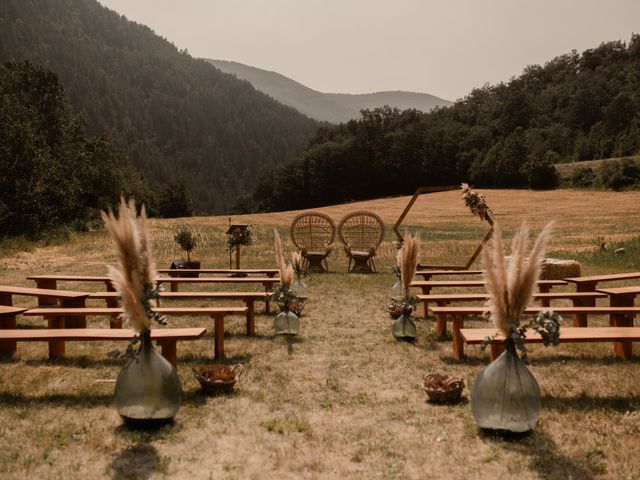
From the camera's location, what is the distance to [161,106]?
157750 millimetres

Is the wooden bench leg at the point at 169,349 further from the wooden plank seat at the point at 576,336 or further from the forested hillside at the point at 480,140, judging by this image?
the forested hillside at the point at 480,140

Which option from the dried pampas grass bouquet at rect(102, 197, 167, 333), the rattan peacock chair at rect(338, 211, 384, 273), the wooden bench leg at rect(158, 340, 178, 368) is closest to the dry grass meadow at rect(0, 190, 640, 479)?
the wooden bench leg at rect(158, 340, 178, 368)

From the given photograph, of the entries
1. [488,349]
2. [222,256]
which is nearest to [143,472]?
[488,349]

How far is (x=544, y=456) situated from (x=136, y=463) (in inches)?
128

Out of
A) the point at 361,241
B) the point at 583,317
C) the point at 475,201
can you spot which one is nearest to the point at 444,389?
the point at 583,317

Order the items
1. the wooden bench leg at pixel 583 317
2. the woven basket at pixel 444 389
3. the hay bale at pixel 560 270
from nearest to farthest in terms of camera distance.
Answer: the woven basket at pixel 444 389 < the wooden bench leg at pixel 583 317 < the hay bale at pixel 560 270

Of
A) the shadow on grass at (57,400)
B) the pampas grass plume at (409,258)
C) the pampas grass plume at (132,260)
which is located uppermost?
the pampas grass plume at (132,260)

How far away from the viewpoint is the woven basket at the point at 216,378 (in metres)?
6.52

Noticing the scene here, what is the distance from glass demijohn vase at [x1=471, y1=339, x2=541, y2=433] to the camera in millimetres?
5133

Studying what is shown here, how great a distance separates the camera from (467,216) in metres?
44.4

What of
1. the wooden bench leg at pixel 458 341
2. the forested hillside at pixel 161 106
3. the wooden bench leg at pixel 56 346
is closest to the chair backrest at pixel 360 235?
the wooden bench leg at pixel 458 341

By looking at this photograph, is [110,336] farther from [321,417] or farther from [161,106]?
[161,106]

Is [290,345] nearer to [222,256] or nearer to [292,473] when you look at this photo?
[292,473]

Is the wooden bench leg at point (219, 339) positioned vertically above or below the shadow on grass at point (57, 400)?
above
